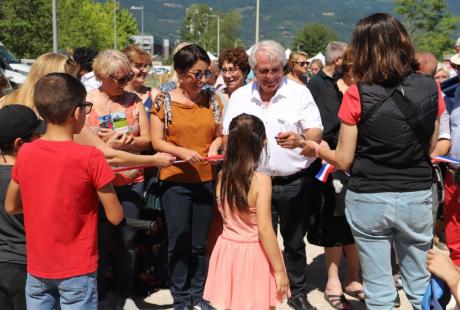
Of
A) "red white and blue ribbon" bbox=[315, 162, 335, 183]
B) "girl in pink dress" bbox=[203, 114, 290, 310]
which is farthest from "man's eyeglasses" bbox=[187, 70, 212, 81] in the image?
"red white and blue ribbon" bbox=[315, 162, 335, 183]

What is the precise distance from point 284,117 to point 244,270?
130 cm

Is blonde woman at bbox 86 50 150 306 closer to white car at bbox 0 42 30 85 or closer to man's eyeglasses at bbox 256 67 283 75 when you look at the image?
man's eyeglasses at bbox 256 67 283 75

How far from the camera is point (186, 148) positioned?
4.18m

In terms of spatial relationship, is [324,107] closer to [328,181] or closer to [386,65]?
[328,181]

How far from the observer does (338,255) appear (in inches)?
188

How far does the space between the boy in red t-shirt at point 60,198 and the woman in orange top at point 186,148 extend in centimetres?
130

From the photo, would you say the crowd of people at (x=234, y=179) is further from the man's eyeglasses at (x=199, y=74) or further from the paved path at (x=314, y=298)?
the paved path at (x=314, y=298)

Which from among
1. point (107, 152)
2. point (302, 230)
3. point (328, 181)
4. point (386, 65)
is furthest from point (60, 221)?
point (328, 181)

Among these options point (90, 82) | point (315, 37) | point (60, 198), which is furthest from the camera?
point (315, 37)

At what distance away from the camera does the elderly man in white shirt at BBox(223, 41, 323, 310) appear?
4051 millimetres

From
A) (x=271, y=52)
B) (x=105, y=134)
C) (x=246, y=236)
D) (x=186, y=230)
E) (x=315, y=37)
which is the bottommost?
(x=186, y=230)

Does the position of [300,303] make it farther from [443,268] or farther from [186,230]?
[443,268]

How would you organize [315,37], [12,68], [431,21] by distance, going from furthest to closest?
[315,37] < [431,21] < [12,68]

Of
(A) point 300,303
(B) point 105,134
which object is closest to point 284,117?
(B) point 105,134
